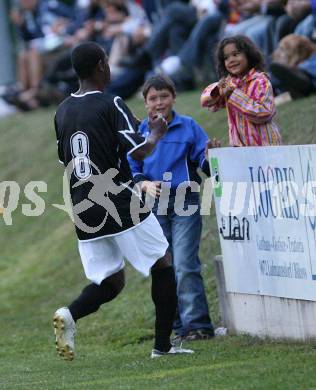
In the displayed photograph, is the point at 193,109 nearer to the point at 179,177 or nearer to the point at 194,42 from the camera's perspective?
the point at 194,42

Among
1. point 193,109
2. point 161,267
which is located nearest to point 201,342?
point 161,267

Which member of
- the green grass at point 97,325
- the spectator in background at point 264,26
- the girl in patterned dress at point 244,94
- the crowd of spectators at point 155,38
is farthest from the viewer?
the spectator in background at point 264,26

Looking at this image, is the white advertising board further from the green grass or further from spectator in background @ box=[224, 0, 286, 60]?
spectator in background @ box=[224, 0, 286, 60]

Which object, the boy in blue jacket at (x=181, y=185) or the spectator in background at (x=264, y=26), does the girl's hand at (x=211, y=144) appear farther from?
the spectator in background at (x=264, y=26)

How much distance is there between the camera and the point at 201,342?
9344 millimetres

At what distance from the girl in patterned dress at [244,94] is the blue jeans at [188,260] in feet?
2.39

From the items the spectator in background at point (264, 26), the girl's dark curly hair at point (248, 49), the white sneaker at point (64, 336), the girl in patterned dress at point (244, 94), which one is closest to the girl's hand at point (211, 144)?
the girl in patterned dress at point (244, 94)

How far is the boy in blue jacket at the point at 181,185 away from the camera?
9.42m

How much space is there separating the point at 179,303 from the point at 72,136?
7.10 ft

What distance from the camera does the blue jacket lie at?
9.43 meters

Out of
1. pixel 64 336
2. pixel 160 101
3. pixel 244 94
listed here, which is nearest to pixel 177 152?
pixel 160 101

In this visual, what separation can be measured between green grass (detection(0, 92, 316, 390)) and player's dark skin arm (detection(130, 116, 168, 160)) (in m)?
1.52

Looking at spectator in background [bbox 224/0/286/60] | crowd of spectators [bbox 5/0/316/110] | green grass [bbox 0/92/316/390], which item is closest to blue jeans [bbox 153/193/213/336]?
green grass [bbox 0/92/316/390]

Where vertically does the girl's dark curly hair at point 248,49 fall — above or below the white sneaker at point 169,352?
above
